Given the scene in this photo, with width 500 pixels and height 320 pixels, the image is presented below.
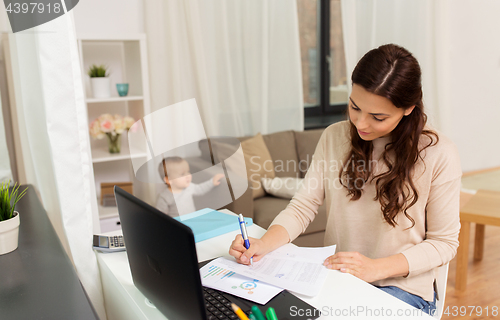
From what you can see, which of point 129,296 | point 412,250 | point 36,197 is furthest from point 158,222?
point 36,197

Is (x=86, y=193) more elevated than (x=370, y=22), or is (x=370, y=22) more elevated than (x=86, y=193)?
(x=370, y=22)

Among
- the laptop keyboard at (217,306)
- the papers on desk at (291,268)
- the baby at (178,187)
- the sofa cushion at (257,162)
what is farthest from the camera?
the sofa cushion at (257,162)

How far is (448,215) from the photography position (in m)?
1.13

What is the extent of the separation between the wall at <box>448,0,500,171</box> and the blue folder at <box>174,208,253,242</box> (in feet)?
12.4

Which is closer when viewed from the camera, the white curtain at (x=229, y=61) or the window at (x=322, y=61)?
the white curtain at (x=229, y=61)

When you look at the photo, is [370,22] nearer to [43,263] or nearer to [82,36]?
[82,36]

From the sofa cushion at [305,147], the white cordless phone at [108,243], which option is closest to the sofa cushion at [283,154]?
the sofa cushion at [305,147]

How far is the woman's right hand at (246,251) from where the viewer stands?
100cm

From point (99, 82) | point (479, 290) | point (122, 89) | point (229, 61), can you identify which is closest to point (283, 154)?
point (229, 61)

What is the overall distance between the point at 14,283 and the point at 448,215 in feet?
3.59

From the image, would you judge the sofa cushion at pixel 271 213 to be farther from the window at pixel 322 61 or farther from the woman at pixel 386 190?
the window at pixel 322 61

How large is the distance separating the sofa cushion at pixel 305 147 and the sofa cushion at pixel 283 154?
45 mm

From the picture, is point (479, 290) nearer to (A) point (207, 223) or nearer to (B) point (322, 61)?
(A) point (207, 223)

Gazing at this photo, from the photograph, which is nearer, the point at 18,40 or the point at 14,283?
the point at 14,283
